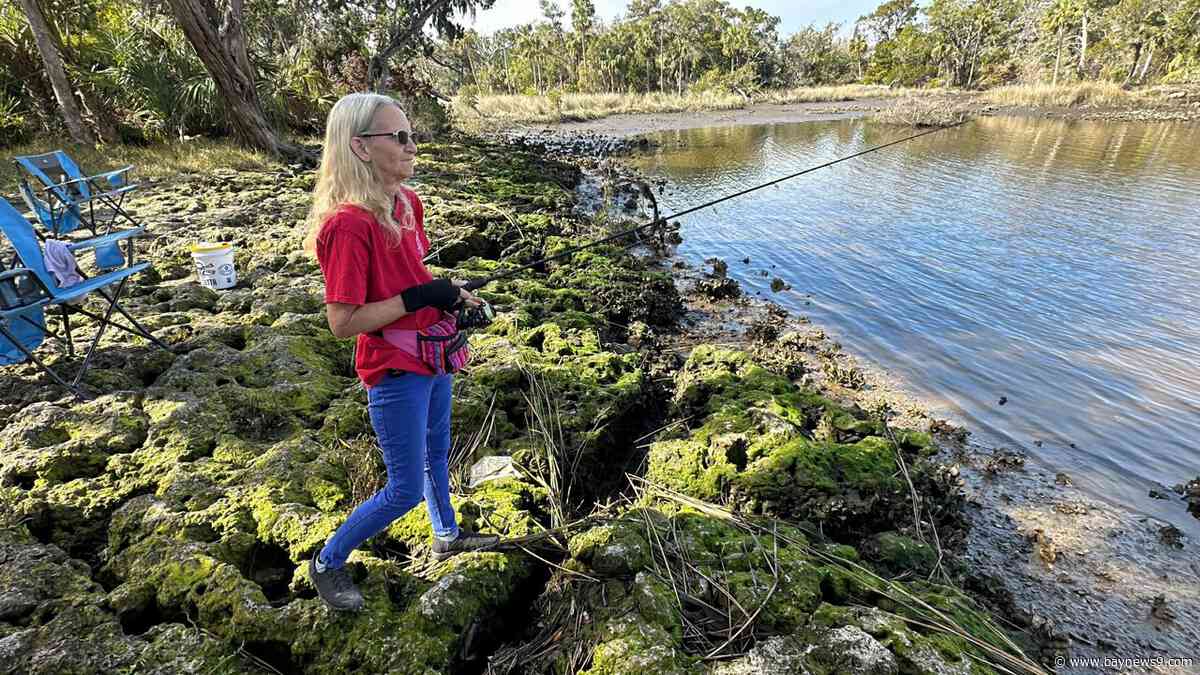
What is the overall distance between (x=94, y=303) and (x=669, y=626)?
609 centimetres

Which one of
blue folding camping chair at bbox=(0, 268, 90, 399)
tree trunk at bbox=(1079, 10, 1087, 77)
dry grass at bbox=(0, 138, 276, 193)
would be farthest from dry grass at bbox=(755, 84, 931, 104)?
blue folding camping chair at bbox=(0, 268, 90, 399)

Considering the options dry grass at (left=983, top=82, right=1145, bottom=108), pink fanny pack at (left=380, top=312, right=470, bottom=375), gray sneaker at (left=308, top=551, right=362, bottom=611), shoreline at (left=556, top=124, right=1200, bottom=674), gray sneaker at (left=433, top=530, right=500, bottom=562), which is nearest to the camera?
pink fanny pack at (left=380, top=312, right=470, bottom=375)

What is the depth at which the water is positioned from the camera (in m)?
5.52

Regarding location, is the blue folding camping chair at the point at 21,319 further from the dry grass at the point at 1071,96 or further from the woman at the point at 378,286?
the dry grass at the point at 1071,96

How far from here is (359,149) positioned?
2031 mm

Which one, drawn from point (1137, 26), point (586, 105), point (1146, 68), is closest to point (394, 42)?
point (586, 105)

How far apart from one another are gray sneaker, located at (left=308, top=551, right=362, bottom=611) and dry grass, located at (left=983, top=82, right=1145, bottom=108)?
49190 millimetres

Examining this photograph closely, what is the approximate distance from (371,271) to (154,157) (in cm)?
1380

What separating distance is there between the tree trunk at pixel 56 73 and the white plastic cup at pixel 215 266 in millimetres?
9072

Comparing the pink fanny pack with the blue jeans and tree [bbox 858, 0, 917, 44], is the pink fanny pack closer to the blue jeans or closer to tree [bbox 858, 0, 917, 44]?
the blue jeans

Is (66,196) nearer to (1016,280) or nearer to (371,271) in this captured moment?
(371,271)

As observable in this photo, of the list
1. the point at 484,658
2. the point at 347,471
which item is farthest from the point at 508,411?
the point at 484,658

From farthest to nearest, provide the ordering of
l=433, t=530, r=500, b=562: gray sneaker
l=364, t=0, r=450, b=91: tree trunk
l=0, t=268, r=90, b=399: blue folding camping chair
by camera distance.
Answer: l=364, t=0, r=450, b=91: tree trunk, l=0, t=268, r=90, b=399: blue folding camping chair, l=433, t=530, r=500, b=562: gray sneaker

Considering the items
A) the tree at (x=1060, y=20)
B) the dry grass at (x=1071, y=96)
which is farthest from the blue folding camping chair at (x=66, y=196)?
the tree at (x=1060, y=20)
